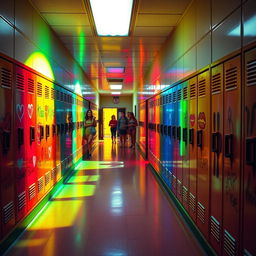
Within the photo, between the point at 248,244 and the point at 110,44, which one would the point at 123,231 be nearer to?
the point at 248,244

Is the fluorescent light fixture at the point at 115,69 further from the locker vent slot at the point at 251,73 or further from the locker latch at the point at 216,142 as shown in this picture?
the locker vent slot at the point at 251,73

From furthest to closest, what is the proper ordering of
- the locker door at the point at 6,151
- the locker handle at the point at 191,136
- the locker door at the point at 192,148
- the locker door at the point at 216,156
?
1. the locker handle at the point at 191,136
2. the locker door at the point at 192,148
3. the locker door at the point at 6,151
4. the locker door at the point at 216,156

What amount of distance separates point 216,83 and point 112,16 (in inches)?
95.8

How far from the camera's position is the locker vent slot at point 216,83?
8.84ft

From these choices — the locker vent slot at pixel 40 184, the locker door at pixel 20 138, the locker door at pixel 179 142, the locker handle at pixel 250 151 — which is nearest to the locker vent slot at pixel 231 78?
the locker handle at pixel 250 151

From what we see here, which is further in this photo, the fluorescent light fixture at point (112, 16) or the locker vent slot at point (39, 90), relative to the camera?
the locker vent slot at point (39, 90)

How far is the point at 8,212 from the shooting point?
311 cm

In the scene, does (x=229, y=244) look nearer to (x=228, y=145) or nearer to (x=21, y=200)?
(x=228, y=145)

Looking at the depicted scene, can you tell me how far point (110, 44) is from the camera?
6512 millimetres

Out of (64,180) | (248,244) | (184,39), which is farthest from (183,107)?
(64,180)

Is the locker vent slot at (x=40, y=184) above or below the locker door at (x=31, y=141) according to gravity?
below

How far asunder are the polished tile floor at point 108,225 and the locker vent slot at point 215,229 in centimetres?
35

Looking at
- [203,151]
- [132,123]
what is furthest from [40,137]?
[132,123]

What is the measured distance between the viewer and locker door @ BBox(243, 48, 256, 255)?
1.97 metres
